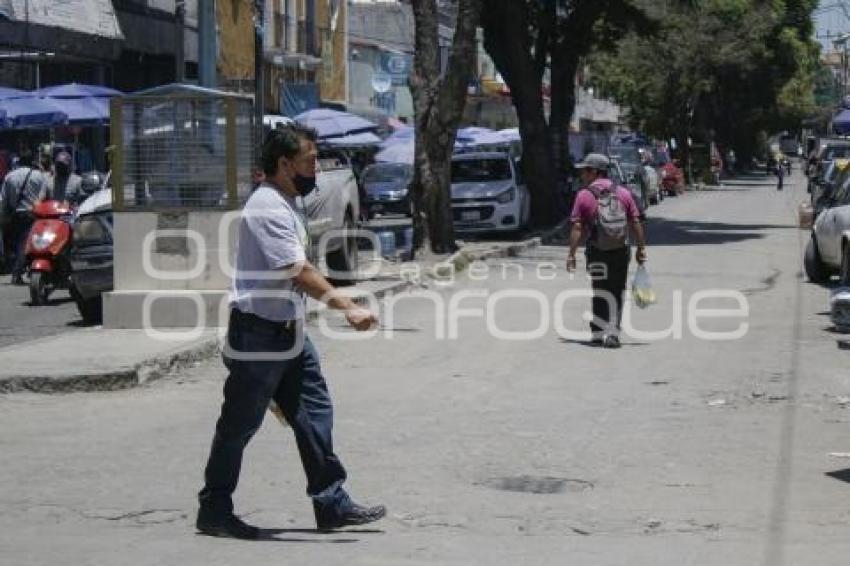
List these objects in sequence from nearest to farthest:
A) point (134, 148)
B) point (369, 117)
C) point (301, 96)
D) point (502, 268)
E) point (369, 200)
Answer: point (134, 148), point (502, 268), point (369, 200), point (301, 96), point (369, 117)

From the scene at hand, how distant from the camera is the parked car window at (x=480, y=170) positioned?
3466 cm

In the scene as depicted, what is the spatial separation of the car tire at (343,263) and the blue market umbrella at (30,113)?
240 inches

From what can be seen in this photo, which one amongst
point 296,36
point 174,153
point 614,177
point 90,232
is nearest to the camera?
point 174,153

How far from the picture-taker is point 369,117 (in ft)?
190

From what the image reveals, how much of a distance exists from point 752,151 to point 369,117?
66.8 meters

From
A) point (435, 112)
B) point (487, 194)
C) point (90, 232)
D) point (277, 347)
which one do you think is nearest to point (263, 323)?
point (277, 347)

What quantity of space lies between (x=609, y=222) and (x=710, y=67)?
6323cm

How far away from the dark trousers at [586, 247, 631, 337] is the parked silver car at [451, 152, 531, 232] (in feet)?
57.9

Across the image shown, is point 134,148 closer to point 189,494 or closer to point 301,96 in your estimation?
point 189,494

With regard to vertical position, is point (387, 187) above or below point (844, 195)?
below

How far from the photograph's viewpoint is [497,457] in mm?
10016

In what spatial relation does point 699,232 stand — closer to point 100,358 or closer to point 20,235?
point 20,235

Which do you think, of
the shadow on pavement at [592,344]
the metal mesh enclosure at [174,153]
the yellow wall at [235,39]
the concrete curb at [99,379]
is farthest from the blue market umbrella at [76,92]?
the concrete curb at [99,379]

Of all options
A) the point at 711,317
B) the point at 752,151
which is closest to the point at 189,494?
the point at 711,317
